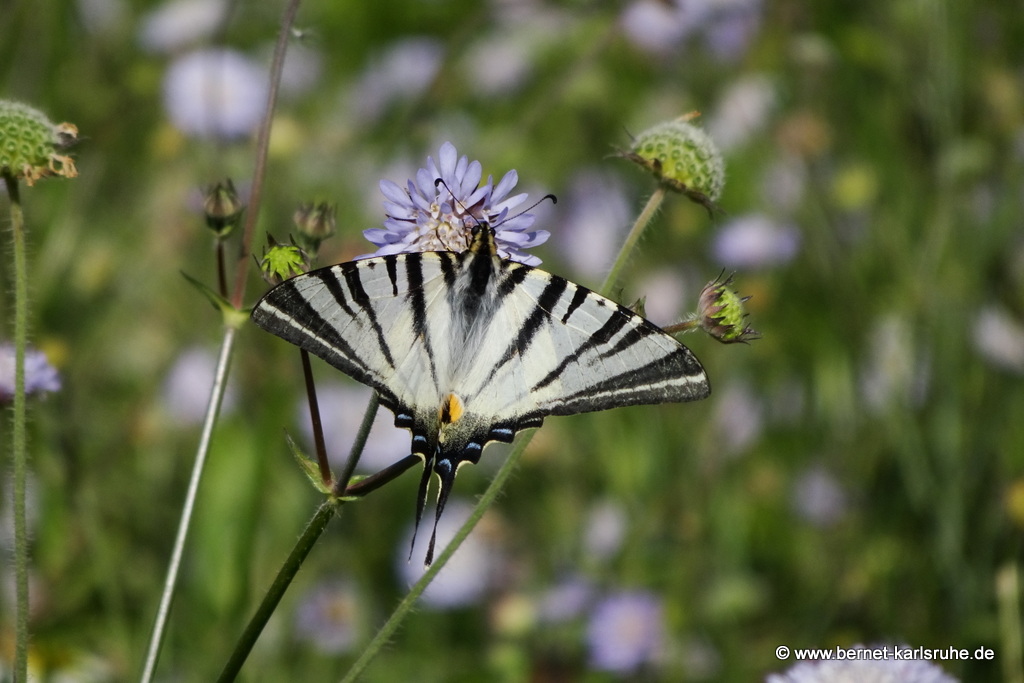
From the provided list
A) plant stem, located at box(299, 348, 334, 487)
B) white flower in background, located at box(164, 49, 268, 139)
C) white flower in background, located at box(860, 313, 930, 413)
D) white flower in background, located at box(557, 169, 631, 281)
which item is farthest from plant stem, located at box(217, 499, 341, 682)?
white flower in background, located at box(557, 169, 631, 281)

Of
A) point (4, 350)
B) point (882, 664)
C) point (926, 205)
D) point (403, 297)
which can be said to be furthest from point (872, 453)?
point (4, 350)

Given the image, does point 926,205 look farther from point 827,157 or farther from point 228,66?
point 228,66

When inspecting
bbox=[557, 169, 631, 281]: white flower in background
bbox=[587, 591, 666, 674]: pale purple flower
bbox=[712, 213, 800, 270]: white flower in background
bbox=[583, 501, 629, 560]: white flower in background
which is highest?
bbox=[557, 169, 631, 281]: white flower in background

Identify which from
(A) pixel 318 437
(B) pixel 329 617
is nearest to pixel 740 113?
(B) pixel 329 617

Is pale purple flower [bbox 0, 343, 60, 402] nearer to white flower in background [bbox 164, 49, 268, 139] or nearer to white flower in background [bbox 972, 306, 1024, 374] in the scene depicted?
white flower in background [bbox 164, 49, 268, 139]

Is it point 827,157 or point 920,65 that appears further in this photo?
point 827,157

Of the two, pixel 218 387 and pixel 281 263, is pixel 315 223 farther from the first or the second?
pixel 218 387
